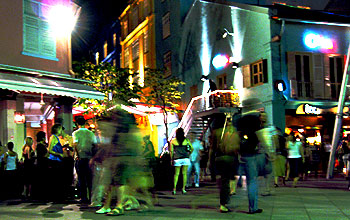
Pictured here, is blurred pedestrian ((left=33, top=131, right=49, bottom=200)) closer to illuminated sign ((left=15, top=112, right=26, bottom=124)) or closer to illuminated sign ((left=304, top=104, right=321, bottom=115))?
illuminated sign ((left=15, top=112, right=26, bottom=124))

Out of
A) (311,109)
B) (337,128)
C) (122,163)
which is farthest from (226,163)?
(311,109)

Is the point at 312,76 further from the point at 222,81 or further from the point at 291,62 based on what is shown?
the point at 222,81

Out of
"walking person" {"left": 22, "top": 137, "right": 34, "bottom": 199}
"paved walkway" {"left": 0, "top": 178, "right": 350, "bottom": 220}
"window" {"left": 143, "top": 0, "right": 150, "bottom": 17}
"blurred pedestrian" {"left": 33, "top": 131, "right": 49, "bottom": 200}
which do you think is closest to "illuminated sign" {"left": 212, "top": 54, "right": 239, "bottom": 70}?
"window" {"left": 143, "top": 0, "right": 150, "bottom": 17}

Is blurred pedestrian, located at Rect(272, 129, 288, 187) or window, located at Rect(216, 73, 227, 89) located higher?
window, located at Rect(216, 73, 227, 89)

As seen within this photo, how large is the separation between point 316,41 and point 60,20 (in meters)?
11.9

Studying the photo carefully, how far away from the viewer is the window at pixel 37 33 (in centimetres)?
1503

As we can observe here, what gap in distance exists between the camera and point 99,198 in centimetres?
898

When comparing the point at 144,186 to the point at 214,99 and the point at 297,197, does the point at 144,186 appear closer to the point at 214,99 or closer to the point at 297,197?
the point at 297,197

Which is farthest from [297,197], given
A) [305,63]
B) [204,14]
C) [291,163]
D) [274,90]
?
[204,14]

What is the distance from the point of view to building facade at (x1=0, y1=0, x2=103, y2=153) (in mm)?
13734

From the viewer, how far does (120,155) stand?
762cm

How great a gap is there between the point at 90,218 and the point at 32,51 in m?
9.33

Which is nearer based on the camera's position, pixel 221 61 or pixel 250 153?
pixel 250 153

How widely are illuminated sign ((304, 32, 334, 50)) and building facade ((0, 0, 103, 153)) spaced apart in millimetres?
10784
